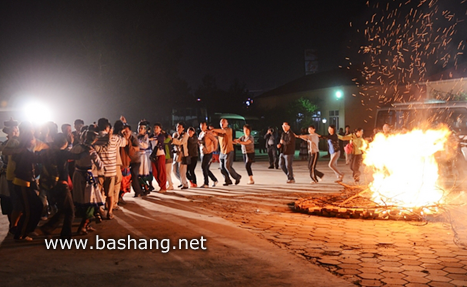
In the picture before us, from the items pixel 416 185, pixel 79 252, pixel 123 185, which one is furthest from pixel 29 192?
pixel 416 185

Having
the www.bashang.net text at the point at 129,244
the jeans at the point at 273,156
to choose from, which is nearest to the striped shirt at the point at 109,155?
the www.bashang.net text at the point at 129,244

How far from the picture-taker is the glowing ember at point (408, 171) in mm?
9086

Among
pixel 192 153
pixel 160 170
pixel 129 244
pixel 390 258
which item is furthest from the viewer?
pixel 192 153

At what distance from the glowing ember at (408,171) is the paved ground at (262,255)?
1236 millimetres

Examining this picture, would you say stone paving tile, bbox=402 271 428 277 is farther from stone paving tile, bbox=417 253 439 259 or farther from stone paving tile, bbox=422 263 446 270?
stone paving tile, bbox=417 253 439 259

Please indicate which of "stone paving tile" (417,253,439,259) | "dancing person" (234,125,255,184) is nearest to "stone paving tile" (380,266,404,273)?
"stone paving tile" (417,253,439,259)

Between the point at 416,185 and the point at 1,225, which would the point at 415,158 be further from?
the point at 1,225

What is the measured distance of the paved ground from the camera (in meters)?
5.01

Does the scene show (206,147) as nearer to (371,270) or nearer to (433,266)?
(371,270)

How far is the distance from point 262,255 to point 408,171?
499 centimetres

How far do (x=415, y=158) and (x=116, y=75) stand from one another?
24958 millimetres

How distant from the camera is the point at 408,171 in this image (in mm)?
9492

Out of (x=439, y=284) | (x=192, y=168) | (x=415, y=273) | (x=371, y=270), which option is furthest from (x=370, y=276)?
(x=192, y=168)

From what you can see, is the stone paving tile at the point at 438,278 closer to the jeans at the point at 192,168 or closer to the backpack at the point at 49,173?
the backpack at the point at 49,173
